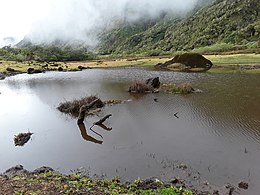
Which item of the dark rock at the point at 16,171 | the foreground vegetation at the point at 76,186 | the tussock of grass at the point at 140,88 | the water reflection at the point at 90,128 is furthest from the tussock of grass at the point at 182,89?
the dark rock at the point at 16,171

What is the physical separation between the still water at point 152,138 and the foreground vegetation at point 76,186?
1.59 m

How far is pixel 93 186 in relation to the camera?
14461 millimetres

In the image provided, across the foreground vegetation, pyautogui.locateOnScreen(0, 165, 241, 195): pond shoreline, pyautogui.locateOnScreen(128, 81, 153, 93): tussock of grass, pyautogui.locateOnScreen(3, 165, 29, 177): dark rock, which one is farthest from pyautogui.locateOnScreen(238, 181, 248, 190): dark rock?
pyautogui.locateOnScreen(128, 81, 153, 93): tussock of grass

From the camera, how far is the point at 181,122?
27578 millimetres

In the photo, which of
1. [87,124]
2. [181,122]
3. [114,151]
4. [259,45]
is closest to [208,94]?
[181,122]

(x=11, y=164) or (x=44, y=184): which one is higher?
(x=44, y=184)

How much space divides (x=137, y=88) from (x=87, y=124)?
55.9ft

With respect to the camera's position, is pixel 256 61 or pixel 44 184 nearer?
pixel 44 184

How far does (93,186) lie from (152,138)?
31.9 ft

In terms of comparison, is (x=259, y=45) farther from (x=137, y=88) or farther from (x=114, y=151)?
(x=114, y=151)

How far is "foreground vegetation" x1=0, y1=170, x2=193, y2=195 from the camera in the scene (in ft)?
43.8

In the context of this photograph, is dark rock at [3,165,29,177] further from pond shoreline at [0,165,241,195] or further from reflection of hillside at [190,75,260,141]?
reflection of hillside at [190,75,260,141]

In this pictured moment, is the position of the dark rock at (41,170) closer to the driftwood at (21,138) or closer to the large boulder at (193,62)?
the driftwood at (21,138)

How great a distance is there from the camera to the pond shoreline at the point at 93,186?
1350cm
